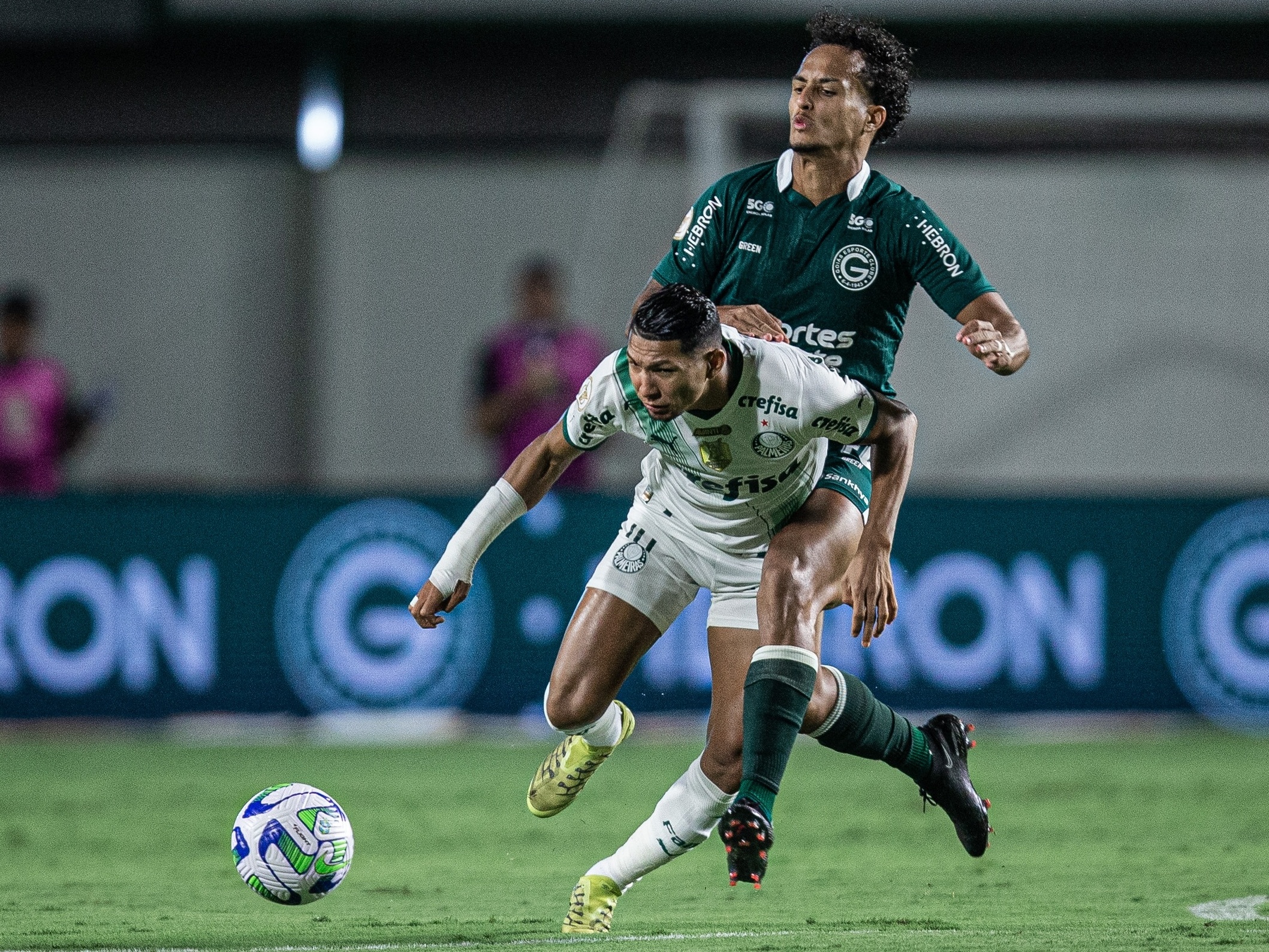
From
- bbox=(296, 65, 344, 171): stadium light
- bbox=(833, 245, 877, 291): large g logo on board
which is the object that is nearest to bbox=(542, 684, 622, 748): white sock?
bbox=(833, 245, 877, 291): large g logo on board

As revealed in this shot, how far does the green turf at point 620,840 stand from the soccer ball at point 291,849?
0.13 m

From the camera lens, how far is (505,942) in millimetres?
5082

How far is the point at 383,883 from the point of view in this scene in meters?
6.37

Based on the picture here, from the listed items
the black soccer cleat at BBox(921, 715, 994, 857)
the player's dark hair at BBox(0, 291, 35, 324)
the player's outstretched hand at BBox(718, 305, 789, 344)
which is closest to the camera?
the player's outstretched hand at BBox(718, 305, 789, 344)

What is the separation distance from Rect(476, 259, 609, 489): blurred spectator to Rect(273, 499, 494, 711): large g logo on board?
1.03 metres

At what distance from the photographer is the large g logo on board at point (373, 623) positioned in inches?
413

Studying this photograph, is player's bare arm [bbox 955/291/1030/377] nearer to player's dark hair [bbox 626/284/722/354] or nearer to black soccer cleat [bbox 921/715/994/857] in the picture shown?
player's dark hair [bbox 626/284/722/354]

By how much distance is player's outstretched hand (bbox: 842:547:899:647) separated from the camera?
5.23m

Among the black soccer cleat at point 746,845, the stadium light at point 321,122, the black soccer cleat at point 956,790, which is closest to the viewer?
the black soccer cleat at point 746,845

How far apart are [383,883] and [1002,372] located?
8.80 ft

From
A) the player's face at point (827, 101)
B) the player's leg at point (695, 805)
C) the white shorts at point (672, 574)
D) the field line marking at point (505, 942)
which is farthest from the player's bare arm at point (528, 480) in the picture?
the player's face at point (827, 101)

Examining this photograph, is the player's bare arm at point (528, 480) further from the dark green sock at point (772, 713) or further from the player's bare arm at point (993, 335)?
the player's bare arm at point (993, 335)

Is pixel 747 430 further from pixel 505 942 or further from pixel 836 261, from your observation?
pixel 505 942

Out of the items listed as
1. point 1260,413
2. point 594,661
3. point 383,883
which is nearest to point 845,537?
point 594,661
